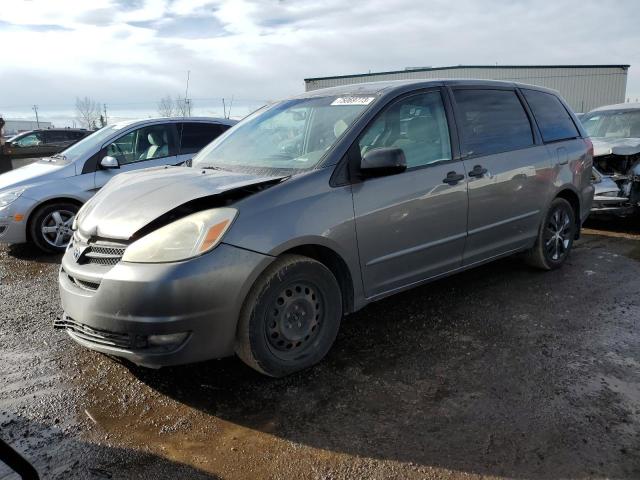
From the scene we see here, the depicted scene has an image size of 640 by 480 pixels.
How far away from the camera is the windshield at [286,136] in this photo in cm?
358

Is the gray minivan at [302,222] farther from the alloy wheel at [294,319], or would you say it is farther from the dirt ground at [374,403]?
the dirt ground at [374,403]

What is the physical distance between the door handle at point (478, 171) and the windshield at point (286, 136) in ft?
3.42

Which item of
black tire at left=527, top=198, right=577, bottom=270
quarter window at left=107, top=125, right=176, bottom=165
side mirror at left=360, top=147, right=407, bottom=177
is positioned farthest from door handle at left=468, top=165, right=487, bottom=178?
quarter window at left=107, top=125, right=176, bottom=165

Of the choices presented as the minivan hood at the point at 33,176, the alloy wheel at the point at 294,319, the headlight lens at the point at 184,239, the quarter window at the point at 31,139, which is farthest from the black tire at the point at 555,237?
the quarter window at the point at 31,139

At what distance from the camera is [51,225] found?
6.52 m

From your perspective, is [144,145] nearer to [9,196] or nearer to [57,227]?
[57,227]

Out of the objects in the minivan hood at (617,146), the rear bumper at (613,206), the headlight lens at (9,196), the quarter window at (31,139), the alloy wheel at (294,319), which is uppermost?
the quarter window at (31,139)

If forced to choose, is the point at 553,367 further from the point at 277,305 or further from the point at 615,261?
the point at 615,261

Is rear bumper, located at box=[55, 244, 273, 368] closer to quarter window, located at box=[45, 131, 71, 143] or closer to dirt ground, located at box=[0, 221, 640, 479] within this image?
dirt ground, located at box=[0, 221, 640, 479]

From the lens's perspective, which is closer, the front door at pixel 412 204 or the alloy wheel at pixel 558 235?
the front door at pixel 412 204

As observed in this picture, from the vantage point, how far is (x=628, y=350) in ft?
11.8

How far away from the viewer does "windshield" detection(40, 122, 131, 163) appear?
6781mm

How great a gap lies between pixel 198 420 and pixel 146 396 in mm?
443

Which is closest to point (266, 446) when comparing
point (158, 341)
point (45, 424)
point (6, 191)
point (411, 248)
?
point (158, 341)
